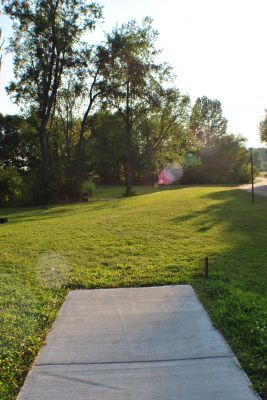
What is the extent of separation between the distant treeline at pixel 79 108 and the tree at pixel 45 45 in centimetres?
6

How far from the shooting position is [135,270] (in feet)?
20.1

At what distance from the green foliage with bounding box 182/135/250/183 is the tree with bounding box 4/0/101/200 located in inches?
1042

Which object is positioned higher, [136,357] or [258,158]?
[258,158]

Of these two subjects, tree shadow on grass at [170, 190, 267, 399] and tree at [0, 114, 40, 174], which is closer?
tree shadow on grass at [170, 190, 267, 399]

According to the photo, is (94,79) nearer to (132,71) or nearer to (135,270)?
(132,71)

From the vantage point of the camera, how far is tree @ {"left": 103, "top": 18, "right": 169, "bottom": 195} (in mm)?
27688

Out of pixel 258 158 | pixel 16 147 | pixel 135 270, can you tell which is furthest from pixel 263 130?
pixel 258 158

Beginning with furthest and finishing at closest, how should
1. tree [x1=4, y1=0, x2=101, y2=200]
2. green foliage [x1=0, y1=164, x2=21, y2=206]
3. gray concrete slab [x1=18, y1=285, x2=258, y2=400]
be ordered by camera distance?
tree [x1=4, y1=0, x2=101, y2=200] → green foliage [x1=0, y1=164, x2=21, y2=206] → gray concrete slab [x1=18, y1=285, x2=258, y2=400]

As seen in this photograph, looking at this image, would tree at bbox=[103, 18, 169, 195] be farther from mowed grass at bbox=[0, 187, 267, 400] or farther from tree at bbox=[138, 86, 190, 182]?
mowed grass at bbox=[0, 187, 267, 400]

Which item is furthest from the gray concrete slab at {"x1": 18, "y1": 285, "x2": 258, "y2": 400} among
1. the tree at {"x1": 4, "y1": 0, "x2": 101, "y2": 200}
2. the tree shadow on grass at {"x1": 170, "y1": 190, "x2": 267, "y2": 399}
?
the tree at {"x1": 4, "y1": 0, "x2": 101, "y2": 200}

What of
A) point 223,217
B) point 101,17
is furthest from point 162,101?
point 223,217

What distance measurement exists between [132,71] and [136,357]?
93.0ft

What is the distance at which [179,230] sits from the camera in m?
9.88

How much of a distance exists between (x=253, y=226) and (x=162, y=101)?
2475cm
